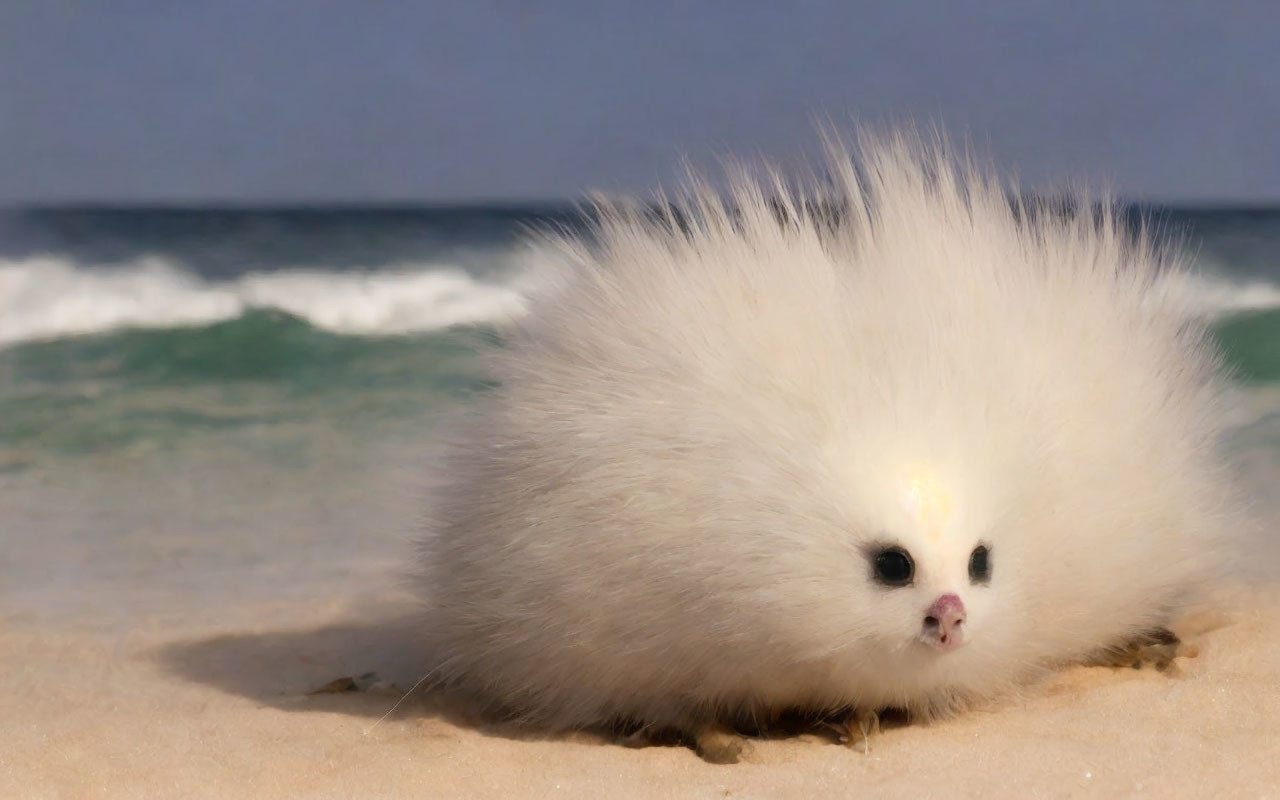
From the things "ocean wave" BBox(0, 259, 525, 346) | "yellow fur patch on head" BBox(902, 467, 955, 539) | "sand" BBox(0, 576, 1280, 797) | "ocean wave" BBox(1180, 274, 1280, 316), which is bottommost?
"ocean wave" BBox(0, 259, 525, 346)

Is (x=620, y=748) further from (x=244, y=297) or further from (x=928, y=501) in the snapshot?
(x=244, y=297)

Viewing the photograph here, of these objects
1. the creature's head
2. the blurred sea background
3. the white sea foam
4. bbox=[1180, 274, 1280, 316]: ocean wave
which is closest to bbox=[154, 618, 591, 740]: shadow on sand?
the blurred sea background

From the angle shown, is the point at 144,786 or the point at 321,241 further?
the point at 321,241

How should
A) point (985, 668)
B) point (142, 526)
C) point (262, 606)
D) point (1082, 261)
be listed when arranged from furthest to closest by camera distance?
point (142, 526), point (262, 606), point (1082, 261), point (985, 668)

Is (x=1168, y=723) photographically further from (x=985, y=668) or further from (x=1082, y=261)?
(x=1082, y=261)

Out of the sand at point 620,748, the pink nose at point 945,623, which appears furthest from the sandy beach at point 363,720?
the pink nose at point 945,623

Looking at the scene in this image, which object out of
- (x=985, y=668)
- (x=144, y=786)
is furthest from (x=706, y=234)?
(x=144, y=786)

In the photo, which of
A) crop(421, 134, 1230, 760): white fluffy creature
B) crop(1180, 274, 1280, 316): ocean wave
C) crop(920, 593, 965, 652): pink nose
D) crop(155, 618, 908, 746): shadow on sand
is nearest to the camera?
crop(920, 593, 965, 652): pink nose

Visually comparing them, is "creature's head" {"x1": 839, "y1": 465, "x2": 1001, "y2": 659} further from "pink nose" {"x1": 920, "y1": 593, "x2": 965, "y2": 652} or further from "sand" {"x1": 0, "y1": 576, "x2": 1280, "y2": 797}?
"sand" {"x1": 0, "y1": 576, "x2": 1280, "y2": 797}
